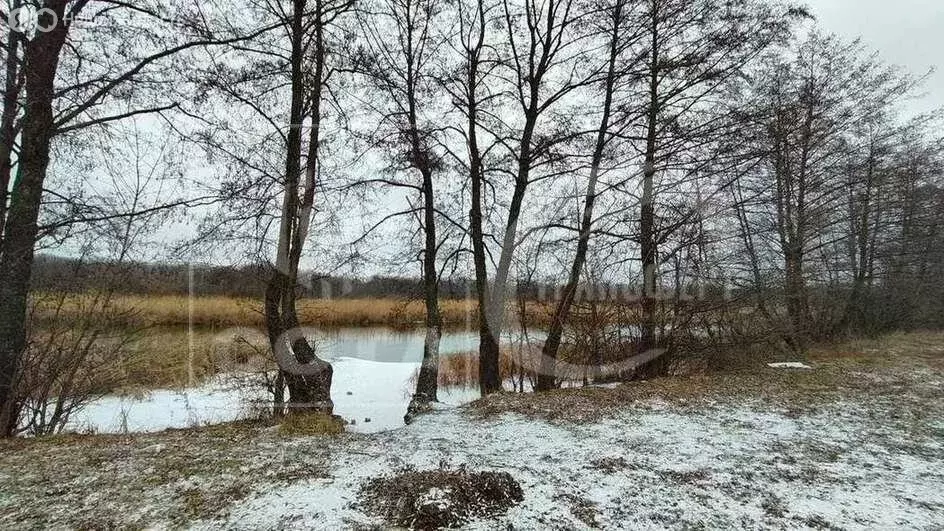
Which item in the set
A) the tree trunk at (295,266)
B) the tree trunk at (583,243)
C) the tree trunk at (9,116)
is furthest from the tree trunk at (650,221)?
the tree trunk at (9,116)

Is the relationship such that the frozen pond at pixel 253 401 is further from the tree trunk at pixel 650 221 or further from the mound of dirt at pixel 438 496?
the tree trunk at pixel 650 221

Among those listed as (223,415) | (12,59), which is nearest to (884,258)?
(223,415)

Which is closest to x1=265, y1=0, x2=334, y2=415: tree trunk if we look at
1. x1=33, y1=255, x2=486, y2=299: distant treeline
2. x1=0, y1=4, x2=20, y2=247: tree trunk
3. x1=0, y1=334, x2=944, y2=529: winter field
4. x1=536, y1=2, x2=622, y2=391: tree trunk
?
x1=33, y1=255, x2=486, y2=299: distant treeline

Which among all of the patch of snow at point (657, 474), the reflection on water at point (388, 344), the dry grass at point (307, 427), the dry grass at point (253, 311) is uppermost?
the dry grass at point (253, 311)

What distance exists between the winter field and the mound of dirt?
6 centimetres

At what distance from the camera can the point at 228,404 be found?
24.7ft

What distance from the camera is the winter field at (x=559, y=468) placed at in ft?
6.59

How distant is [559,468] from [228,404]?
22.3ft

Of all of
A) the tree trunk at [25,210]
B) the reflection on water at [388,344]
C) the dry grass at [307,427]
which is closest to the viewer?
the dry grass at [307,427]

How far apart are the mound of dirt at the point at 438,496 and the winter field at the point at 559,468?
0.19ft

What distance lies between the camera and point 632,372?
263 inches

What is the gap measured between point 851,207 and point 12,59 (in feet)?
48.9

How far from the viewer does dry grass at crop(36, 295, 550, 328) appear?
5653 mm

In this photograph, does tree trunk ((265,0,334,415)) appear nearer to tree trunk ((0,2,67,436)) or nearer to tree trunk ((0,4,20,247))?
tree trunk ((0,2,67,436))
